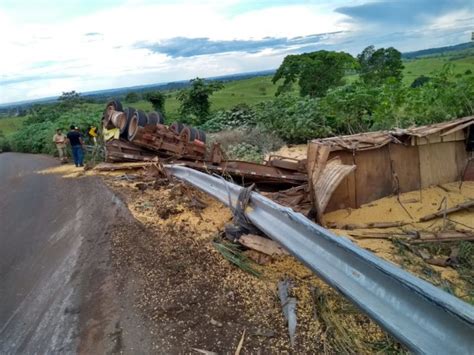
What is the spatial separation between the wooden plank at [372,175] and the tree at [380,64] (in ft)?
49.7

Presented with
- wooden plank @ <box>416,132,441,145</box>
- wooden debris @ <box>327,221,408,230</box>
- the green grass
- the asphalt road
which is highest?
the green grass

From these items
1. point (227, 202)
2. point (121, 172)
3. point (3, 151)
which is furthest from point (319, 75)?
point (3, 151)

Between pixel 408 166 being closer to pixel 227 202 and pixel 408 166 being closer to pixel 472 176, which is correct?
pixel 472 176

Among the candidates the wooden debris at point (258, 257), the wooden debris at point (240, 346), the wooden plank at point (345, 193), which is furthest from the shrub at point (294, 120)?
the wooden debris at point (240, 346)

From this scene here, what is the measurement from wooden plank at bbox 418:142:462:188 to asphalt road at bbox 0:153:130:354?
495 cm

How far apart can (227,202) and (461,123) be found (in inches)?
184

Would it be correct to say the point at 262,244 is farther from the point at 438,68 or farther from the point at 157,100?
the point at 157,100

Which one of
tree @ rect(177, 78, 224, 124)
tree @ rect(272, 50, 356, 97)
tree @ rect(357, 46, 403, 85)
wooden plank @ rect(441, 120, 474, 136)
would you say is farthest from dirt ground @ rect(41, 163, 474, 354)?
tree @ rect(177, 78, 224, 124)

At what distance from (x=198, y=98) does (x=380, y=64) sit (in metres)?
9.68

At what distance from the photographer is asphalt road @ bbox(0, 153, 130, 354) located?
10.4ft

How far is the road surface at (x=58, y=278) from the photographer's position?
10.1 feet

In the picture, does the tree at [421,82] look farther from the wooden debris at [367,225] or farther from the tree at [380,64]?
the wooden debris at [367,225]

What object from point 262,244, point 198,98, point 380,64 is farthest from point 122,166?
point 380,64

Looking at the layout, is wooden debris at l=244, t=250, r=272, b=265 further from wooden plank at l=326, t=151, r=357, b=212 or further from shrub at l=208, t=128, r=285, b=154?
shrub at l=208, t=128, r=285, b=154
